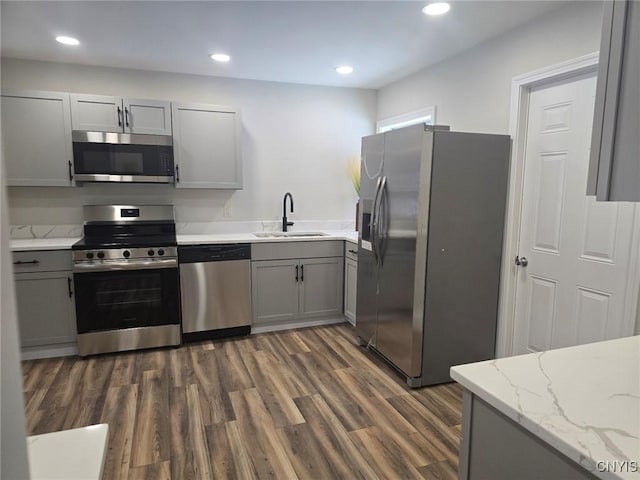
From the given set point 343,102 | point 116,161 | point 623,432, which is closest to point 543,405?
point 623,432

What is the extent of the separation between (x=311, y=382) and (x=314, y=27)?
2498 mm

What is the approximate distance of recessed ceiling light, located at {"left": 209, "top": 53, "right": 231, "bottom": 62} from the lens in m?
3.34

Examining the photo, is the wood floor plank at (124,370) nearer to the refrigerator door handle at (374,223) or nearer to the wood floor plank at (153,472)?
the wood floor plank at (153,472)

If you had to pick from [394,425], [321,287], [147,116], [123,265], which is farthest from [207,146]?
[394,425]

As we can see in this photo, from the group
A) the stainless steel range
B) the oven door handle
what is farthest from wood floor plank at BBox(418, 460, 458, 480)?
the oven door handle

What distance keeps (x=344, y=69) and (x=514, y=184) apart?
1.90 m

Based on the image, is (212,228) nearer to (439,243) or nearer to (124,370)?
(124,370)

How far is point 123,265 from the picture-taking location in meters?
3.28

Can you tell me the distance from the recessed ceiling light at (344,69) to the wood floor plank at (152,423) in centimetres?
302

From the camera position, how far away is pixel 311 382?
2902 millimetres

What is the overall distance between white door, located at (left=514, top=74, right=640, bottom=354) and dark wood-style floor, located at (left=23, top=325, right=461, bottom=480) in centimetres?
86

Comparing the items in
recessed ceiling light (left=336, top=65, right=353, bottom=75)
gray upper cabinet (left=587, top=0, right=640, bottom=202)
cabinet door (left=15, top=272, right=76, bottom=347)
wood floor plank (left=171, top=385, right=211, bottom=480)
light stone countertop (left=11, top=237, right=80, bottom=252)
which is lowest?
wood floor plank (left=171, top=385, right=211, bottom=480)

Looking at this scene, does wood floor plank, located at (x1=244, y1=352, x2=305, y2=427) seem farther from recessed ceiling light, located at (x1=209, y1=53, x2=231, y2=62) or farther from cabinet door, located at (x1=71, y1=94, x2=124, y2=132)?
recessed ceiling light, located at (x1=209, y1=53, x2=231, y2=62)

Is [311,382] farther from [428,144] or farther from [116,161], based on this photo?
[116,161]
